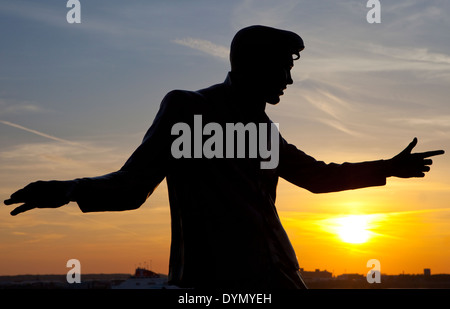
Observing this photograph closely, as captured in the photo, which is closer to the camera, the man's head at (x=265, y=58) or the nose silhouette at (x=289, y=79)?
the man's head at (x=265, y=58)

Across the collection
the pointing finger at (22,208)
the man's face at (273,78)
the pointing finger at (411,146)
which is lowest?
the pointing finger at (22,208)

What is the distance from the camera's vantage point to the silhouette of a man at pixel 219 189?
6172mm

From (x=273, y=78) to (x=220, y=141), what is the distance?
2.66 feet

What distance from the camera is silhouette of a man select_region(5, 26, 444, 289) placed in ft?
20.2

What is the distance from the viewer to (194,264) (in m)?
6.27

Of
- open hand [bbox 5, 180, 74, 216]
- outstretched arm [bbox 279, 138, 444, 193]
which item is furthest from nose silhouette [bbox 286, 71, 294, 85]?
open hand [bbox 5, 180, 74, 216]

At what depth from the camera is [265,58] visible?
22.9 ft

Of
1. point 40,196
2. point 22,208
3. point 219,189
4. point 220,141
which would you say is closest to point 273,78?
point 220,141

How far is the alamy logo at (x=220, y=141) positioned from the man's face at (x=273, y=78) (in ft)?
1.00

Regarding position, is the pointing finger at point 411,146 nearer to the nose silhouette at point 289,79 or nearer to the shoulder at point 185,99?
the nose silhouette at point 289,79

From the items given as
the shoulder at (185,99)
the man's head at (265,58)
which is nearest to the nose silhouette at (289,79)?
the man's head at (265,58)

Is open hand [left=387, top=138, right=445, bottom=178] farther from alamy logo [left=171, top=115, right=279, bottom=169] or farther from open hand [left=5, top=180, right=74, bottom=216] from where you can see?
open hand [left=5, top=180, right=74, bottom=216]

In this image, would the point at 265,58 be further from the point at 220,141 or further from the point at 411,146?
the point at 411,146
